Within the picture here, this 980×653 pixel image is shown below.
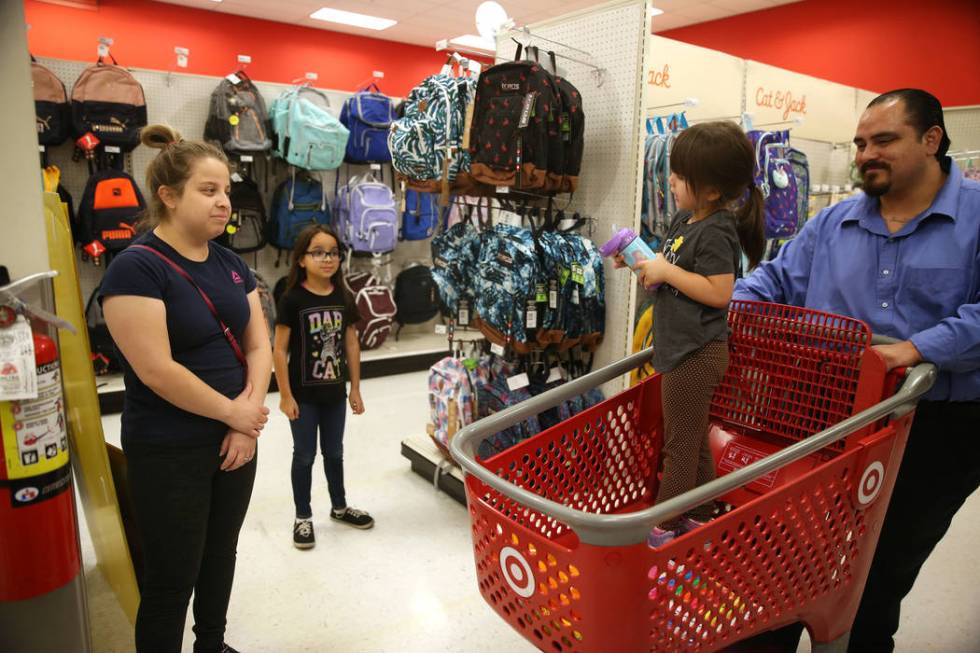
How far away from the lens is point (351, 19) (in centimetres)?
1007

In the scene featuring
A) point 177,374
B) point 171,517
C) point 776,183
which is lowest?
point 171,517

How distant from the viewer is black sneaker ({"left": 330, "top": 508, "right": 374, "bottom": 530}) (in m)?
3.00

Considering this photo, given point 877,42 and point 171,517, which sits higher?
point 877,42

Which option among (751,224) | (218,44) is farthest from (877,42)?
(218,44)

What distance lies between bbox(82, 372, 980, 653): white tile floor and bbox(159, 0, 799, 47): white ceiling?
7570mm

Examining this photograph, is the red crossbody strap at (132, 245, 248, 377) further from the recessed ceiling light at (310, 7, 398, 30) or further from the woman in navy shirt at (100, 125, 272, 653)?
the recessed ceiling light at (310, 7, 398, 30)

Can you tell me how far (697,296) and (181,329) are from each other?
4.15 ft

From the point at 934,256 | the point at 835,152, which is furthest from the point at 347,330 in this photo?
the point at 835,152

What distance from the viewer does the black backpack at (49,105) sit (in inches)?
169

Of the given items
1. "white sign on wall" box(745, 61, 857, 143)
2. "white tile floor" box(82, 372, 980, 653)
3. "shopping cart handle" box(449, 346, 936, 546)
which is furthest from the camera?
"white sign on wall" box(745, 61, 857, 143)

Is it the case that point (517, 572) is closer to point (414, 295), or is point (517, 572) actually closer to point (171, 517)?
point (171, 517)

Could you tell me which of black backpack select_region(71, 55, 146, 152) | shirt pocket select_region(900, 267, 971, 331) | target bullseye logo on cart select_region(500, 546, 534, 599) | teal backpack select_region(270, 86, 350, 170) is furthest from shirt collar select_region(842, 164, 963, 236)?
black backpack select_region(71, 55, 146, 152)

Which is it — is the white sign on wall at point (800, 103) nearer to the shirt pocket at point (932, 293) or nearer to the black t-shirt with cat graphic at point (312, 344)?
the shirt pocket at point (932, 293)

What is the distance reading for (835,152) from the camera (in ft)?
19.4
